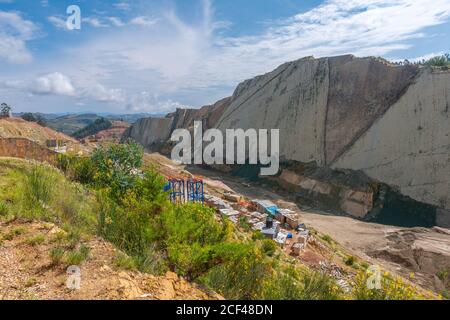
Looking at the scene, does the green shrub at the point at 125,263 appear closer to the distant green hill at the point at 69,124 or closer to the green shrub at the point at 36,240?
the green shrub at the point at 36,240

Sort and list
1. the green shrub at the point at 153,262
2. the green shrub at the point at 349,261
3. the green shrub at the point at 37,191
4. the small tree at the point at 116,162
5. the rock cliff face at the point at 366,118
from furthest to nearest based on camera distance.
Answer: the rock cliff face at the point at 366,118 < the green shrub at the point at 349,261 < the small tree at the point at 116,162 < the green shrub at the point at 37,191 < the green shrub at the point at 153,262

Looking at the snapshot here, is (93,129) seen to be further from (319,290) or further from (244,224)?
(319,290)

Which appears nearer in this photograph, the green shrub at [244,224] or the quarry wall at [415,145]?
the green shrub at [244,224]

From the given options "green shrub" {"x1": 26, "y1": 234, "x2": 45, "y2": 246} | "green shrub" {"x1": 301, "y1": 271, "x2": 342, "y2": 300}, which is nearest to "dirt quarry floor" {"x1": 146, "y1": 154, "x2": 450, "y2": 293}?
"green shrub" {"x1": 301, "y1": 271, "x2": 342, "y2": 300}

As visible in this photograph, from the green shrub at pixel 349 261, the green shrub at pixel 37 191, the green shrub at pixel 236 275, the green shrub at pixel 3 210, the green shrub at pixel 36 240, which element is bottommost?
the green shrub at pixel 349 261

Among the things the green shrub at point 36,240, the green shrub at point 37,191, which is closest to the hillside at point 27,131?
the green shrub at point 37,191

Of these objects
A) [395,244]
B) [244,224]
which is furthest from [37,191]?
[395,244]
